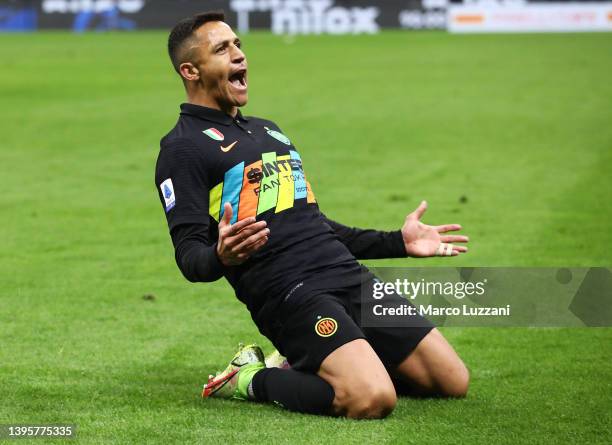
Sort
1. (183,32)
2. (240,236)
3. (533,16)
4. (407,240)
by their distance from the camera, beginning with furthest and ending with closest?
(533,16) < (407,240) < (183,32) < (240,236)

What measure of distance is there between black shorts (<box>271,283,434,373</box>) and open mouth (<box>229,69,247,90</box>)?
1183mm

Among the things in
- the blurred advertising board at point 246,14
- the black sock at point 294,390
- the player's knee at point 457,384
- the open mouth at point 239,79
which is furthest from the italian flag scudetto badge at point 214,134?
the blurred advertising board at point 246,14

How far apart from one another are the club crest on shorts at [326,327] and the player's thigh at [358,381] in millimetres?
93

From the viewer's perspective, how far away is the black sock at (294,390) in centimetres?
627

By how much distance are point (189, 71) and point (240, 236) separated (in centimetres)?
138

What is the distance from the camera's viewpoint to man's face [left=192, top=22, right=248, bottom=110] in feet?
22.3

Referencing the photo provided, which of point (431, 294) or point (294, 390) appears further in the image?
point (431, 294)

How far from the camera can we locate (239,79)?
6.87 m

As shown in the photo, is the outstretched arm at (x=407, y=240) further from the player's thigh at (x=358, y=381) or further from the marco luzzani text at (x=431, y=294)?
the player's thigh at (x=358, y=381)

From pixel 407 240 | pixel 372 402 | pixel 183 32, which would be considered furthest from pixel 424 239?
pixel 183 32

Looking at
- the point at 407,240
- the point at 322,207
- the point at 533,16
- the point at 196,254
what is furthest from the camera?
the point at 533,16

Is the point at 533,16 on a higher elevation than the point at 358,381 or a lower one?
lower

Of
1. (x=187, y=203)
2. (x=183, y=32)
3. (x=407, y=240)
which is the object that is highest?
(x=183, y=32)

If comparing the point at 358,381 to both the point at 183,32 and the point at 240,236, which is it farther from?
the point at 183,32
